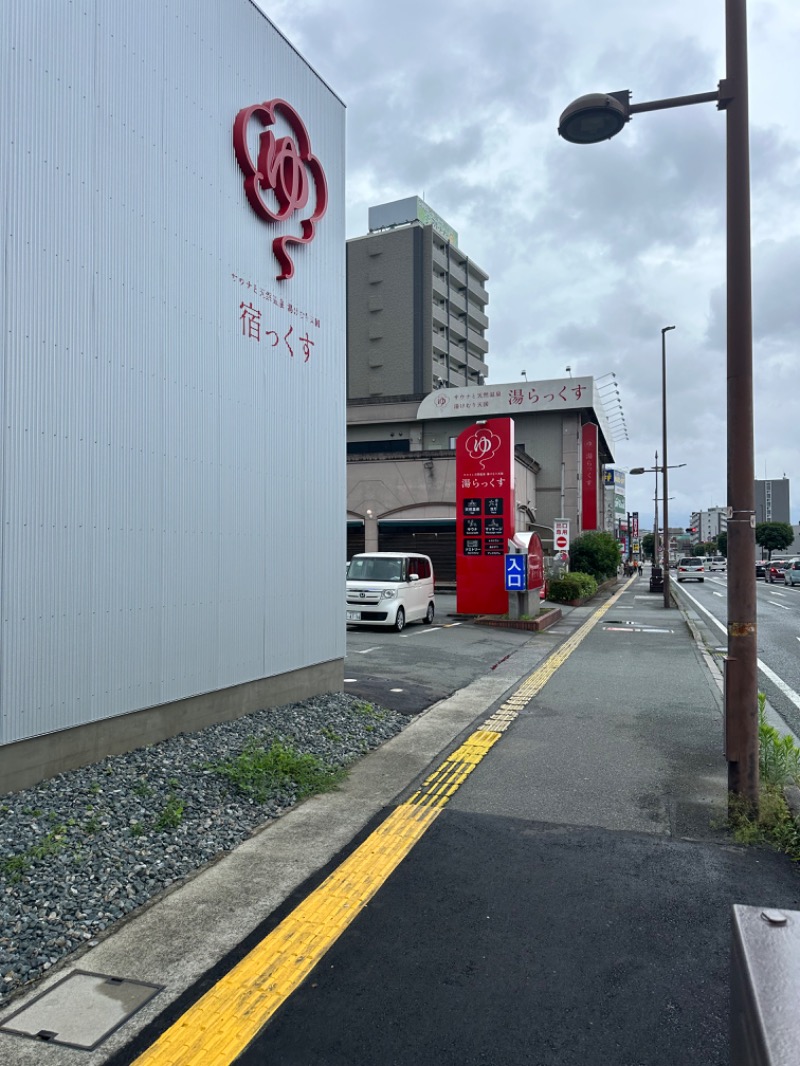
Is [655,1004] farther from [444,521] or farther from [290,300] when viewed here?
[444,521]

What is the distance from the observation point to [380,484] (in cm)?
3584

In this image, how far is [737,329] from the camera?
562 cm

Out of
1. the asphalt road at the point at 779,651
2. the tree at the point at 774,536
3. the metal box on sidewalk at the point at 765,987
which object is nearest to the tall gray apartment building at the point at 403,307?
the asphalt road at the point at 779,651

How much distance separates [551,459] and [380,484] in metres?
14.5

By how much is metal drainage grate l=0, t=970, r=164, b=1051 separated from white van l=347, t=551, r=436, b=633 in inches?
562

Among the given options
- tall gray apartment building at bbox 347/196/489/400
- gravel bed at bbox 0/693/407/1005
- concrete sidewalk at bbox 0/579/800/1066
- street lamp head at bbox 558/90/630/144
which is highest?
tall gray apartment building at bbox 347/196/489/400

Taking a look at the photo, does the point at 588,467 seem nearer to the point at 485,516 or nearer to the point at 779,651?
the point at 485,516

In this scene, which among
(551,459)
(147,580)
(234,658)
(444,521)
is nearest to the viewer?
(147,580)

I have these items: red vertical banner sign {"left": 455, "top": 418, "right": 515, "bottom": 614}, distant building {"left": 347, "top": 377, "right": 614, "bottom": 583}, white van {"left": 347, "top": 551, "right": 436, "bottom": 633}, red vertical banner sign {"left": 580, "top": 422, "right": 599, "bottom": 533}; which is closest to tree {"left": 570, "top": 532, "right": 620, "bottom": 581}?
distant building {"left": 347, "top": 377, "right": 614, "bottom": 583}

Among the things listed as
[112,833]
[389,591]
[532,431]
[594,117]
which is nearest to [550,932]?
[112,833]

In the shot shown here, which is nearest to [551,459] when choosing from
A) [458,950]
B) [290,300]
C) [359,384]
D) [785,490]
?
[359,384]

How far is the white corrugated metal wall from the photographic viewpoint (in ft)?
16.9

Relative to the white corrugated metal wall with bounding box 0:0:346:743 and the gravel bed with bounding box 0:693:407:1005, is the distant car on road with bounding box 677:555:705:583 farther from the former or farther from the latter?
the gravel bed with bounding box 0:693:407:1005

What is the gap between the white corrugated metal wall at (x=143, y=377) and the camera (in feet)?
16.9
